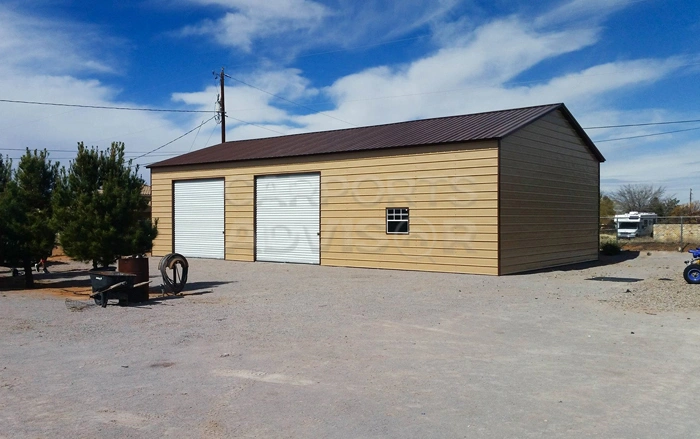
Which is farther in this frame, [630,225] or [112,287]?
[630,225]

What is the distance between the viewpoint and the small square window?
20125 millimetres

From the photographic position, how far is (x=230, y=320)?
10.6 m

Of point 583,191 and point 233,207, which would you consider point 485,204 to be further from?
point 233,207

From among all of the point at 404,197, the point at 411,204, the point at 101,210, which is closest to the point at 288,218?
the point at 404,197

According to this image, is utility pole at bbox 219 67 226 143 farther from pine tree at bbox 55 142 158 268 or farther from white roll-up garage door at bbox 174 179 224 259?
pine tree at bbox 55 142 158 268

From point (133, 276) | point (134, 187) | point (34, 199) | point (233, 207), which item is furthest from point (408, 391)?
point (233, 207)

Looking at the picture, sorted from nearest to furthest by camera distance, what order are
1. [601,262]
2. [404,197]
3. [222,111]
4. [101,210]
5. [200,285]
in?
[101,210], [200,285], [404,197], [601,262], [222,111]

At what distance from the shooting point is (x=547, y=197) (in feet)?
70.3

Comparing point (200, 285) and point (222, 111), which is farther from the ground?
point (222, 111)

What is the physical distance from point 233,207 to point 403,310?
48.2ft

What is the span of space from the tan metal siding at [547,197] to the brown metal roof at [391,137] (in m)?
0.48

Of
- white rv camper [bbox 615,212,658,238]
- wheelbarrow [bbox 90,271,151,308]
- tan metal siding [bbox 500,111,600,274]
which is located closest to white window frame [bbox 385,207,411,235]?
tan metal siding [bbox 500,111,600,274]

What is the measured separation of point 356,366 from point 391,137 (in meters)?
15.6

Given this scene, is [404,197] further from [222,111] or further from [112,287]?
[222,111]
